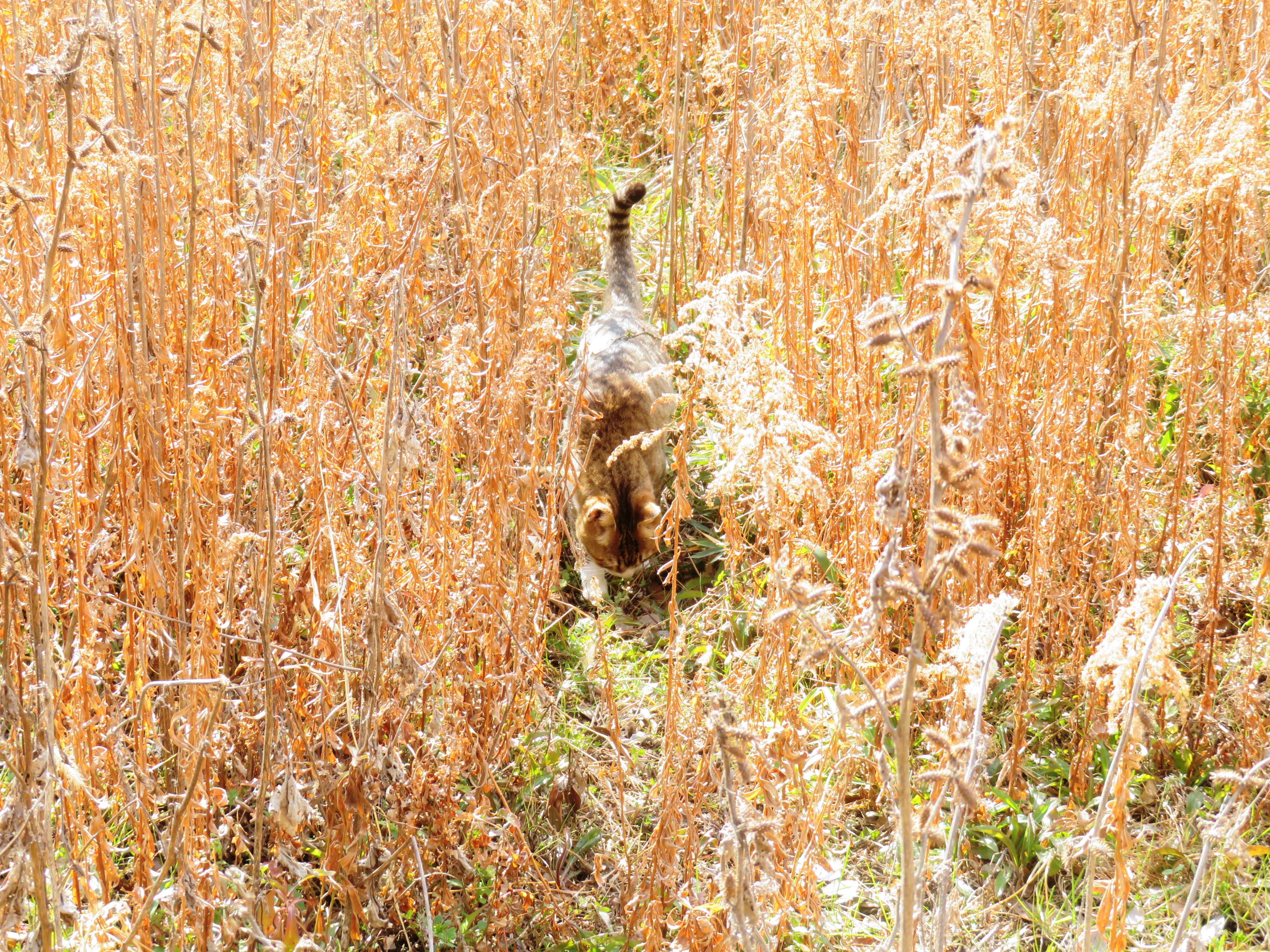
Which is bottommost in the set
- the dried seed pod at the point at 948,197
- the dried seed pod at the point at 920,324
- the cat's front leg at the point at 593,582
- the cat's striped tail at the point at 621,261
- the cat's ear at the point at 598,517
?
the cat's front leg at the point at 593,582

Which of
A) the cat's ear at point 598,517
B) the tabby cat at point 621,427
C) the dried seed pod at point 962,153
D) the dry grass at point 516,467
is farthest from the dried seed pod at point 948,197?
the cat's ear at point 598,517

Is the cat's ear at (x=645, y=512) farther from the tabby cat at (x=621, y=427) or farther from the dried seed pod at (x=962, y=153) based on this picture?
the dried seed pod at (x=962, y=153)

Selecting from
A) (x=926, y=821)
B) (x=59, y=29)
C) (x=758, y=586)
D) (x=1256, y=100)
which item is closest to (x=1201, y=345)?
(x=1256, y=100)

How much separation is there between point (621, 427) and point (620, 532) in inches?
17.1

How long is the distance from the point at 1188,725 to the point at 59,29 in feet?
11.1

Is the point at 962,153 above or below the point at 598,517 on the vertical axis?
above

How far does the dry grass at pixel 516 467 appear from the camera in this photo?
1929 millimetres

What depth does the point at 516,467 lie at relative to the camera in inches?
89.0

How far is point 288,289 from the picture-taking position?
246 centimetres

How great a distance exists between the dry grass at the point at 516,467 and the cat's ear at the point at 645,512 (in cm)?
76

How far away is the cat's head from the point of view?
3.87m

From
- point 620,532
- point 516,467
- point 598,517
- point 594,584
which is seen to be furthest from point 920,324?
point 620,532

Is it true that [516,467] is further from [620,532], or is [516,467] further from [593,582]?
[620,532]

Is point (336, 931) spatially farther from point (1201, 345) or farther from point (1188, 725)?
point (1201, 345)
